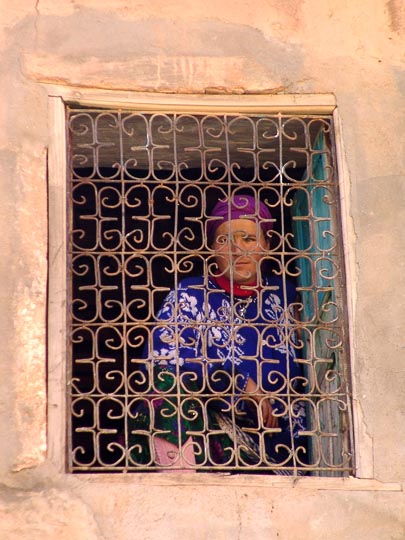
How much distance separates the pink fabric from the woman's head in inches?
31.0

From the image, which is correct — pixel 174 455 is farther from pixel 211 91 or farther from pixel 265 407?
pixel 211 91

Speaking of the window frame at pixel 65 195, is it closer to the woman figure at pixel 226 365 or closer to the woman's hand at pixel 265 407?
the woman figure at pixel 226 365

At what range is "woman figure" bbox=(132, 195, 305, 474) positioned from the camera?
5.03m

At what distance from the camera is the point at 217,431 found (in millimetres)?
5023

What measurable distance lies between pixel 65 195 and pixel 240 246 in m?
0.93

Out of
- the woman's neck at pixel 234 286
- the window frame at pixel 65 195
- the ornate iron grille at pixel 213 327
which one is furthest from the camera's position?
the woman's neck at pixel 234 286

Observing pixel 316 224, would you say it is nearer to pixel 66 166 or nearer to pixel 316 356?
pixel 316 356

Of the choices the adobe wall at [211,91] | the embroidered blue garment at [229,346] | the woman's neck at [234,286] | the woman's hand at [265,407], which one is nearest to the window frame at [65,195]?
the adobe wall at [211,91]

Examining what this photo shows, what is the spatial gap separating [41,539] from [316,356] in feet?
4.99

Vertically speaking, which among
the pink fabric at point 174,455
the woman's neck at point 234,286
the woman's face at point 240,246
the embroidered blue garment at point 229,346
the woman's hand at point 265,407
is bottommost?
the pink fabric at point 174,455

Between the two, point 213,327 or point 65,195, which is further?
point 213,327

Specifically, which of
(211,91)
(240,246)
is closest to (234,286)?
(240,246)

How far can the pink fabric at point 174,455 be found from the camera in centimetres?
494

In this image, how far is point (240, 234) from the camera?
5.66 meters
